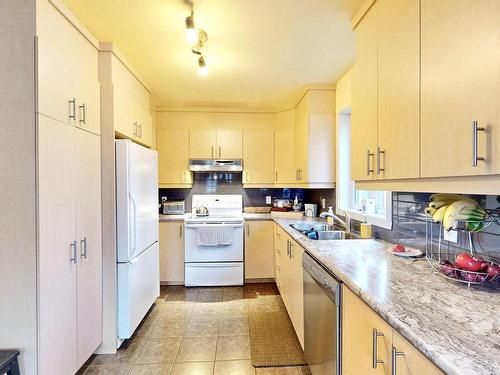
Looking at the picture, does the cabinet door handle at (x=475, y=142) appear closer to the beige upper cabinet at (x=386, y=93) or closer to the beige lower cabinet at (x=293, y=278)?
the beige upper cabinet at (x=386, y=93)

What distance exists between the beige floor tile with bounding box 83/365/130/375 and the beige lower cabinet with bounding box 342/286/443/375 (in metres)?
1.61

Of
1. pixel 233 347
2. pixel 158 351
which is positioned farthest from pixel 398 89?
pixel 158 351

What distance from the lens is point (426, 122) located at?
1142 millimetres

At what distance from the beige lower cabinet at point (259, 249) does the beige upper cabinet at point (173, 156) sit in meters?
1.18

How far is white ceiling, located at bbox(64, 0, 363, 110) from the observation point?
177 centimetres

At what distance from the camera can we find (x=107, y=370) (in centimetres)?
205

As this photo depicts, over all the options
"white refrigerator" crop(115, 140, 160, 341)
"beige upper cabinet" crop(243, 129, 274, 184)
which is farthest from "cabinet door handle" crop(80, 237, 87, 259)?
"beige upper cabinet" crop(243, 129, 274, 184)

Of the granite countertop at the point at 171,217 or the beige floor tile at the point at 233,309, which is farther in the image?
the granite countertop at the point at 171,217

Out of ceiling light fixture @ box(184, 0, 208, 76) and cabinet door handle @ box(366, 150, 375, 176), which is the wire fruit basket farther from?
ceiling light fixture @ box(184, 0, 208, 76)

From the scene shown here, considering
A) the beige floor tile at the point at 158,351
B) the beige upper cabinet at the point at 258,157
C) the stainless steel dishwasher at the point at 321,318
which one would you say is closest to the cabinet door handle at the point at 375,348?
the stainless steel dishwasher at the point at 321,318

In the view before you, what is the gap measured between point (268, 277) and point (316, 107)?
2245 millimetres

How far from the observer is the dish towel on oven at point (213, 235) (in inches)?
139

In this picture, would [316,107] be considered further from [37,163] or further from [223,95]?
[37,163]

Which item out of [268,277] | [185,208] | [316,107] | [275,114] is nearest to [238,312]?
[268,277]
